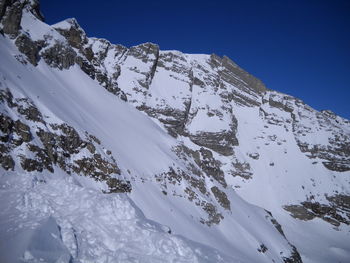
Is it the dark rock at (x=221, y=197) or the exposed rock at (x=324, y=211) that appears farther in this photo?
the exposed rock at (x=324, y=211)

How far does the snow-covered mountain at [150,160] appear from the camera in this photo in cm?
779

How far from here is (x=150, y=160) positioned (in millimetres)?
29812

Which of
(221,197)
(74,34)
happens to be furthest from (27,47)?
(221,197)

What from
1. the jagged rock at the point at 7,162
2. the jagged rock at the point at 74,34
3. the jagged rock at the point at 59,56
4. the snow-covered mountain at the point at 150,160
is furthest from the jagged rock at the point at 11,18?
the jagged rock at the point at 7,162

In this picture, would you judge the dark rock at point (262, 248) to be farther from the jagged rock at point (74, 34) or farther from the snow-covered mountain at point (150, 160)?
the jagged rock at point (74, 34)

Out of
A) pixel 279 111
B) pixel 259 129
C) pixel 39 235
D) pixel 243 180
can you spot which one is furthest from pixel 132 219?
pixel 279 111

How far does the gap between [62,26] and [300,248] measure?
186ft

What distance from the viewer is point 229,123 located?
76000 mm

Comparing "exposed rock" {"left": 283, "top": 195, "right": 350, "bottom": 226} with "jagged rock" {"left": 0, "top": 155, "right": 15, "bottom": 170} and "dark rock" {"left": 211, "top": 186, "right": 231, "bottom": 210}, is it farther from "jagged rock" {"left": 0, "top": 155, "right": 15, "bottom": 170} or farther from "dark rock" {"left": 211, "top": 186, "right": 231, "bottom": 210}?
"jagged rock" {"left": 0, "top": 155, "right": 15, "bottom": 170}

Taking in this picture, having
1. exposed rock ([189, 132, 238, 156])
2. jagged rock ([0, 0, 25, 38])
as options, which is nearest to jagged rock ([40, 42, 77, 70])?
jagged rock ([0, 0, 25, 38])

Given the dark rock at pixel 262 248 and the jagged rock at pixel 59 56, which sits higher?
the jagged rock at pixel 59 56

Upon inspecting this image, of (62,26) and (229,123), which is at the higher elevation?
(229,123)

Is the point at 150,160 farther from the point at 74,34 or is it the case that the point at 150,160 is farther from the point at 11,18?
the point at 74,34

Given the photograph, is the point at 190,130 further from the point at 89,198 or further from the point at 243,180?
the point at 89,198
